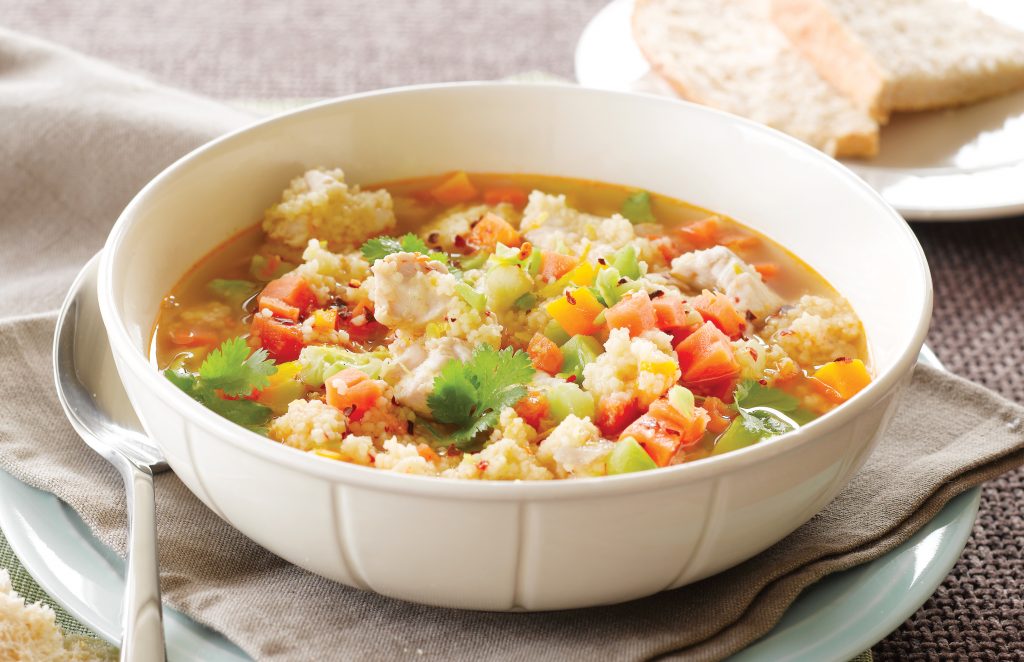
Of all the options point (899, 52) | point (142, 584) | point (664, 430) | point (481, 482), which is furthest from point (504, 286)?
point (899, 52)

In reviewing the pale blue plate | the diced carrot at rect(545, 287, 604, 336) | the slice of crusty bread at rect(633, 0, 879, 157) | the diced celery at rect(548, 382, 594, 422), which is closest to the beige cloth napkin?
the pale blue plate

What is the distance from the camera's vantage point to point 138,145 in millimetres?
3984

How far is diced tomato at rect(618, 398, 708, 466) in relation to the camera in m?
2.36

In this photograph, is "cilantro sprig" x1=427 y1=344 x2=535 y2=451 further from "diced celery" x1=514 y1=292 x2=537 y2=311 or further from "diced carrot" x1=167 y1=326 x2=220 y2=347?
"diced carrot" x1=167 y1=326 x2=220 y2=347

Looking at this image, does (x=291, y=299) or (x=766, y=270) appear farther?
(x=766, y=270)

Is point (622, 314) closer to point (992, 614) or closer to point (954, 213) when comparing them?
point (992, 614)

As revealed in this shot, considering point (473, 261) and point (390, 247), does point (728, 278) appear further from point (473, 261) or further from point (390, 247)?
point (390, 247)

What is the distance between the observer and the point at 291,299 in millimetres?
3004

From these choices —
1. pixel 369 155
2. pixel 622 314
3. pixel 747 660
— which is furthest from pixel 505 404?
pixel 369 155

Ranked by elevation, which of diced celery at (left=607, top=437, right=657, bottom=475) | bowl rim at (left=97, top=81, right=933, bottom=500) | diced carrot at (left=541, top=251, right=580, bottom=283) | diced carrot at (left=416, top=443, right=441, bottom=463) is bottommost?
diced carrot at (left=416, top=443, right=441, bottom=463)

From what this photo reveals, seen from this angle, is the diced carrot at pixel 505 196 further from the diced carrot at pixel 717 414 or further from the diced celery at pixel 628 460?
the diced celery at pixel 628 460

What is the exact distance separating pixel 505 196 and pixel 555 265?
689 mm

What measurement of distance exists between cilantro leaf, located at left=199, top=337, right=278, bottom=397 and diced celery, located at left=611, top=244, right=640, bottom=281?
3.16ft

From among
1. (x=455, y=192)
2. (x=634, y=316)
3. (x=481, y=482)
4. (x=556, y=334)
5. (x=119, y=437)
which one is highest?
(x=481, y=482)
